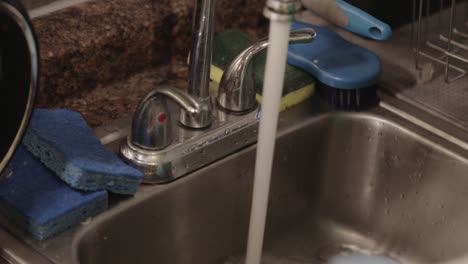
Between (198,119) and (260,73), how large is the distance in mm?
130

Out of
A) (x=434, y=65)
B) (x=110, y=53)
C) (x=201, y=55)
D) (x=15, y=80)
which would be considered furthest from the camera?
(x=434, y=65)

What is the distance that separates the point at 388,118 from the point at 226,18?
27 centimetres

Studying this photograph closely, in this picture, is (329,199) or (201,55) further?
(329,199)

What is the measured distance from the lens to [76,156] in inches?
32.4

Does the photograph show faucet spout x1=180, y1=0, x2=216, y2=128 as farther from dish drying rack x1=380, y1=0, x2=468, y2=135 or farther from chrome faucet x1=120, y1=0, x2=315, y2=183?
dish drying rack x1=380, y1=0, x2=468, y2=135

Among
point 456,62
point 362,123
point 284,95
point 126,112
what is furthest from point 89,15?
point 456,62

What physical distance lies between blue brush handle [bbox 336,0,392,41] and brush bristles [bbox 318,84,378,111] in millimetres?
79

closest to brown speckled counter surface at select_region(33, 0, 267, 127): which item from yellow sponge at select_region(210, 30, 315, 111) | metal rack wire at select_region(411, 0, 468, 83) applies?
yellow sponge at select_region(210, 30, 315, 111)

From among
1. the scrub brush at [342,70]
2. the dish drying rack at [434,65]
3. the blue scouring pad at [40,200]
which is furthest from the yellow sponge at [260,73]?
the blue scouring pad at [40,200]

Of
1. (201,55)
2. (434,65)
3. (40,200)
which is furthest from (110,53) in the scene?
(434,65)

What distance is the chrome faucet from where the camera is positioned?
2.88 ft

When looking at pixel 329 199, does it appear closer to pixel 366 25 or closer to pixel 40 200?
pixel 366 25

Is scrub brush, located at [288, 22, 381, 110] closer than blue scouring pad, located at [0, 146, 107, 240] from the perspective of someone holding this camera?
No

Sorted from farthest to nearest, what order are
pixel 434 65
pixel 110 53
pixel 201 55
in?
1. pixel 434 65
2. pixel 110 53
3. pixel 201 55
